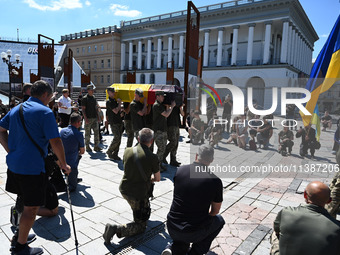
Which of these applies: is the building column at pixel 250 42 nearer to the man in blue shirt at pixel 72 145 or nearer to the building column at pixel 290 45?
the building column at pixel 290 45

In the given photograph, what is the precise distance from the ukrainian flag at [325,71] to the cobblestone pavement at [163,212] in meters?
0.52

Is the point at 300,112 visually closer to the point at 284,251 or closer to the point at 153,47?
the point at 284,251

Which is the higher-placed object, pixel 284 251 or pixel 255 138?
pixel 255 138

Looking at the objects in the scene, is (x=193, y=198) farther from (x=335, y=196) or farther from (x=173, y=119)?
(x=173, y=119)

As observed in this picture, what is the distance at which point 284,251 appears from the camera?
2.14 metres

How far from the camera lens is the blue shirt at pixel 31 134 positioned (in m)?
2.64

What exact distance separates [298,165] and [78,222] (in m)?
3.20

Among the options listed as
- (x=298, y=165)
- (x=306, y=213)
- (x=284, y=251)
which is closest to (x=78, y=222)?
(x=284, y=251)

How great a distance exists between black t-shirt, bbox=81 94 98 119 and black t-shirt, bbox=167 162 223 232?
553 centimetres

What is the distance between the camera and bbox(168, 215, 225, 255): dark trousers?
2.65 meters

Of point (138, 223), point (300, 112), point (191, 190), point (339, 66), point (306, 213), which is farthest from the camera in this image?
point (339, 66)

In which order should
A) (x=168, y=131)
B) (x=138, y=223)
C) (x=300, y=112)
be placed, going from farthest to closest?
(x=168, y=131)
(x=300, y=112)
(x=138, y=223)

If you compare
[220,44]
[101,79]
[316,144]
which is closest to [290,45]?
[220,44]

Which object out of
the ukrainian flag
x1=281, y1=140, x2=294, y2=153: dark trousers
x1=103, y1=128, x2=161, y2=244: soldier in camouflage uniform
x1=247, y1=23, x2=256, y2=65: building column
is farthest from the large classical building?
x1=103, y1=128, x2=161, y2=244: soldier in camouflage uniform
